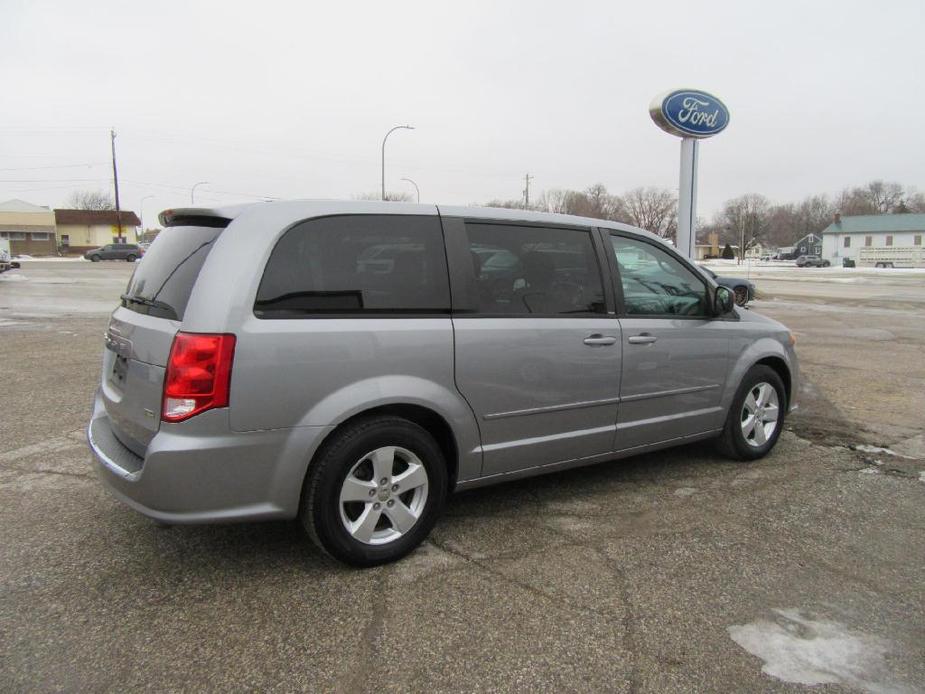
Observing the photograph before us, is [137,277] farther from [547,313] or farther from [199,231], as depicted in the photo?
[547,313]

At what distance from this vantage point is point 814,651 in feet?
8.34

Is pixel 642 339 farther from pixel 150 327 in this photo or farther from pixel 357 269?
pixel 150 327

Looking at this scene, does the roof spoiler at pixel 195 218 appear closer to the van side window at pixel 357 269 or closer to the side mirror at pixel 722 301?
the van side window at pixel 357 269

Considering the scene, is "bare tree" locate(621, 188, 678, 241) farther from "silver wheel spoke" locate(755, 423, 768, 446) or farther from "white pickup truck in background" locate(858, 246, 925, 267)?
"silver wheel spoke" locate(755, 423, 768, 446)

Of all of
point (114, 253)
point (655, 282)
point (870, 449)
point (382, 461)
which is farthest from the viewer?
point (114, 253)

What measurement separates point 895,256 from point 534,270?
77.8 m

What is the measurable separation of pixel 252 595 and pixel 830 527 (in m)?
3.02

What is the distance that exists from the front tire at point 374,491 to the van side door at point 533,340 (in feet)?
1.25

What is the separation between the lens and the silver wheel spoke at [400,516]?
3145mm

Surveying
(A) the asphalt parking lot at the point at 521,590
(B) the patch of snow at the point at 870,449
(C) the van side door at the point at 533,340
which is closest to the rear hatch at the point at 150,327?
(A) the asphalt parking lot at the point at 521,590

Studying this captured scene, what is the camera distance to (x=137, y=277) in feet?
11.5

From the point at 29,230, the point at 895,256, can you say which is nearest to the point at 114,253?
the point at 29,230

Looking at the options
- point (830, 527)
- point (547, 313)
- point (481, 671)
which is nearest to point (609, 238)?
point (547, 313)

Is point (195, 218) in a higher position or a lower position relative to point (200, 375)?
higher
